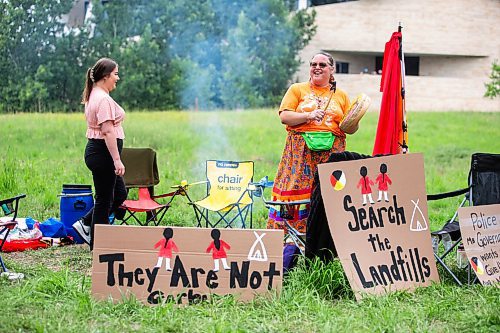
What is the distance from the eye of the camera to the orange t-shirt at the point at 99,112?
4.94m

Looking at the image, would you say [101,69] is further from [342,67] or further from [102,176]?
[342,67]

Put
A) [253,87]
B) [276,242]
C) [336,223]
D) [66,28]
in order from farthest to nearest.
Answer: [253,87]
[66,28]
[336,223]
[276,242]

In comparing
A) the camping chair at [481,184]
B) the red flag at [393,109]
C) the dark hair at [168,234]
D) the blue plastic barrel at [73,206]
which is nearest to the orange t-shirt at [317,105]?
the red flag at [393,109]

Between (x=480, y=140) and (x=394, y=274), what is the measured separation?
10676mm

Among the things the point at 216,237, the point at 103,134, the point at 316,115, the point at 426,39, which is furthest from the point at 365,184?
the point at 426,39

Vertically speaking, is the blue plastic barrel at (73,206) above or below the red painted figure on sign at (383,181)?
below

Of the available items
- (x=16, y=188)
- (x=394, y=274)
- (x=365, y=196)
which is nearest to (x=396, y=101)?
(x=365, y=196)

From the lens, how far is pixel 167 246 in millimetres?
3941

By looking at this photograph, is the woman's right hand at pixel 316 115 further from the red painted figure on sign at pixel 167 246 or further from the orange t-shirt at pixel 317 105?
the red painted figure on sign at pixel 167 246

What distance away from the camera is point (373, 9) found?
23.1 metres

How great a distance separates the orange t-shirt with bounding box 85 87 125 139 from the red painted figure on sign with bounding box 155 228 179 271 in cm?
128

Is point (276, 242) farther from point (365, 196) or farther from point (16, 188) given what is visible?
point (16, 188)

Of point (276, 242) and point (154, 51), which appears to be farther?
point (154, 51)

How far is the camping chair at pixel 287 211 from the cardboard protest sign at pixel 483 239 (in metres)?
0.96
